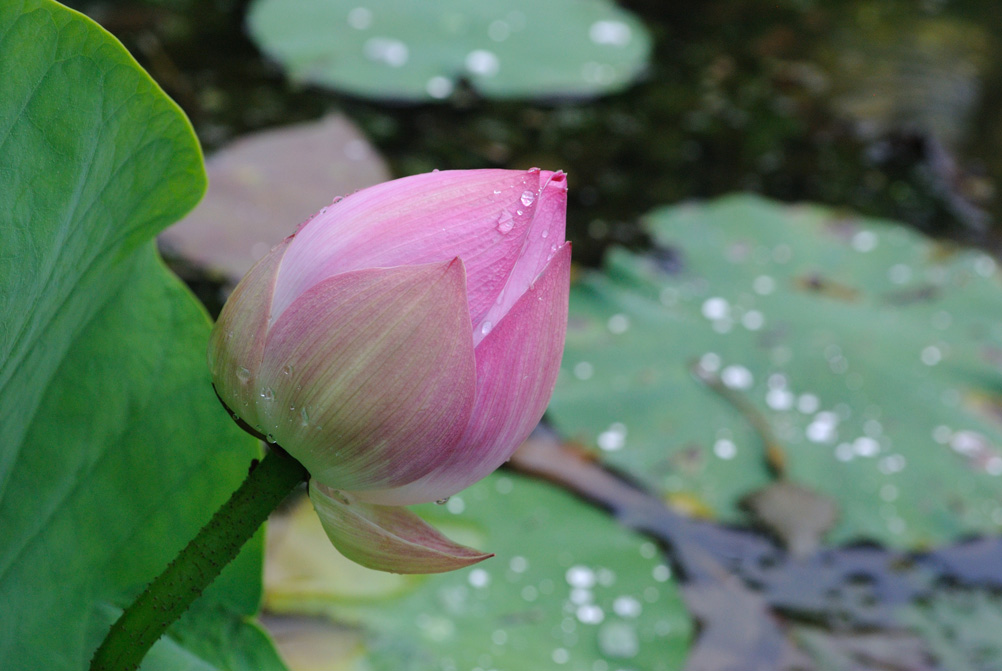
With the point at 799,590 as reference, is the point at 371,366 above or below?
above

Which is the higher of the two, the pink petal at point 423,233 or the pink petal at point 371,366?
the pink petal at point 423,233

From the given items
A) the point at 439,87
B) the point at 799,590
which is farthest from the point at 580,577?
the point at 439,87

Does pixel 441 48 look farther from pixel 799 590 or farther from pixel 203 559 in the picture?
pixel 203 559

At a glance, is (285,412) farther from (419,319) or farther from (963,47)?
Result: (963,47)

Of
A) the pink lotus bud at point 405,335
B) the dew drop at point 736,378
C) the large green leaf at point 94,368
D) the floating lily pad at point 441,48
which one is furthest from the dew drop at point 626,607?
the floating lily pad at point 441,48

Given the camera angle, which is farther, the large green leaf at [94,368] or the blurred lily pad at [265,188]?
the blurred lily pad at [265,188]

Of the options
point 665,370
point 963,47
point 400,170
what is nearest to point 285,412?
point 665,370

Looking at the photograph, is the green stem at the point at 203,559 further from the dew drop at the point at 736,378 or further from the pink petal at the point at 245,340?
the dew drop at the point at 736,378
